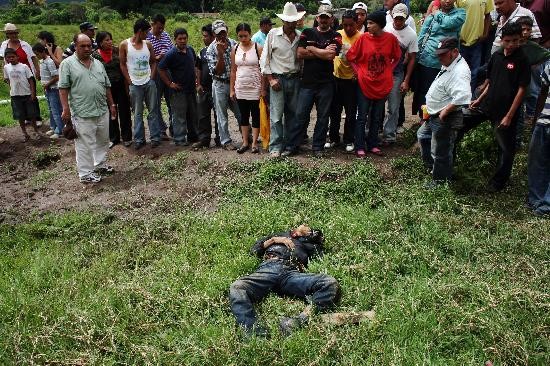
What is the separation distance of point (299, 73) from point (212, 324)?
4495mm

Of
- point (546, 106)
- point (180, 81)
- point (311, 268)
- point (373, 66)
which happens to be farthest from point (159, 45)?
point (546, 106)

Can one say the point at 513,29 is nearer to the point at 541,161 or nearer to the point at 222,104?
the point at 541,161

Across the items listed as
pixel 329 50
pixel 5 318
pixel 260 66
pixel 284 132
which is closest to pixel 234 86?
pixel 260 66

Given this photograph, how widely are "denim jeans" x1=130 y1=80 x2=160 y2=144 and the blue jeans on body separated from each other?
9.04 feet

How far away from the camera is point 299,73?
7227 millimetres

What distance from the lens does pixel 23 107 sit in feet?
33.0

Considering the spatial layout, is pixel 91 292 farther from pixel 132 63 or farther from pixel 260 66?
pixel 132 63

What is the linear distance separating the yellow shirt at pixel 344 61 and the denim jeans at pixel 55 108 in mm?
5988

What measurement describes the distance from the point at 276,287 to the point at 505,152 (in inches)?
144

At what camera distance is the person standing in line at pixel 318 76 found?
6.80 metres

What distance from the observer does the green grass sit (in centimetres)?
347

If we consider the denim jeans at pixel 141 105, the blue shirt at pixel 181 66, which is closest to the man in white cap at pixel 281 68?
the blue shirt at pixel 181 66

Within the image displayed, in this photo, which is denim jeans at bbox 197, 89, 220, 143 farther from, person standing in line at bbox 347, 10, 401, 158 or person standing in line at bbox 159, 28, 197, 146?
person standing in line at bbox 347, 10, 401, 158

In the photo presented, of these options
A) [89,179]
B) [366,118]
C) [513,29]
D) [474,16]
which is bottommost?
[89,179]
